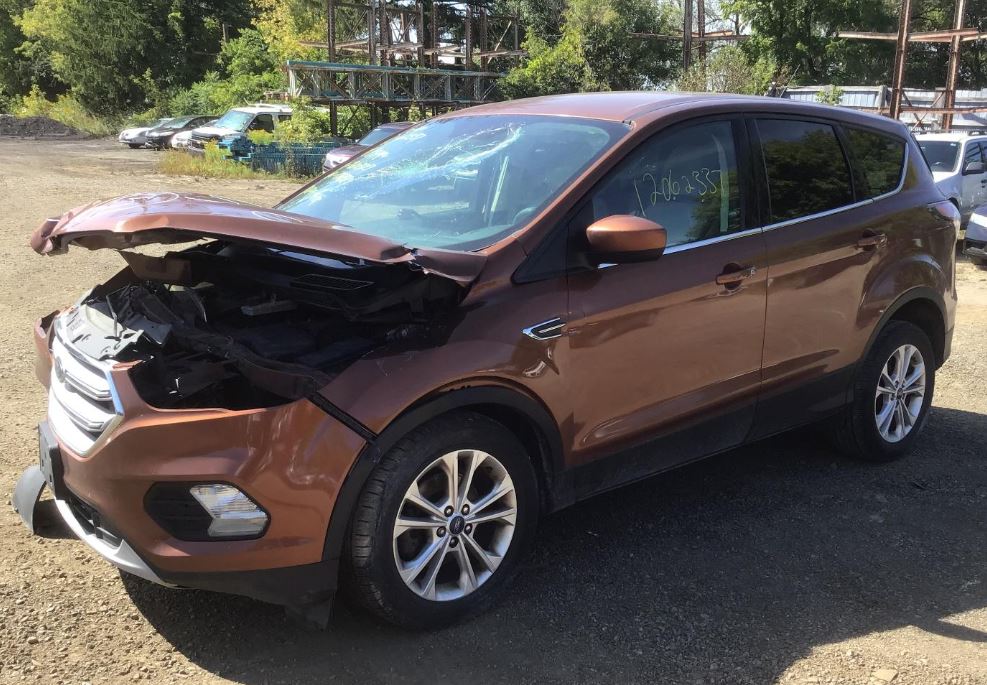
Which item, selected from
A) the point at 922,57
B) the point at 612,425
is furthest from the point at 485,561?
the point at 922,57

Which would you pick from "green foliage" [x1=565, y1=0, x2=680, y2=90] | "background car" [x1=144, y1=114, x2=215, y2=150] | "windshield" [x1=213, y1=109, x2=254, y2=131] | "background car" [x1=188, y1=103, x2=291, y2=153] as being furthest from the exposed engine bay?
"green foliage" [x1=565, y1=0, x2=680, y2=90]

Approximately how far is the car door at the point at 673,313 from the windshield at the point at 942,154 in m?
11.0

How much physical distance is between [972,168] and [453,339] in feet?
42.1

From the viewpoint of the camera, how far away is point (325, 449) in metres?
2.69

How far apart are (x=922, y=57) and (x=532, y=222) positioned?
42.3 meters

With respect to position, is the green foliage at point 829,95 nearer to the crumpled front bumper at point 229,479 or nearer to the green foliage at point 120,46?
the crumpled front bumper at point 229,479

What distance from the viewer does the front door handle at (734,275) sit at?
3717 millimetres

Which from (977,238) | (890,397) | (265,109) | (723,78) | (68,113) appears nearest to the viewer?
(890,397)

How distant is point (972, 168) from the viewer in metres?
13.1

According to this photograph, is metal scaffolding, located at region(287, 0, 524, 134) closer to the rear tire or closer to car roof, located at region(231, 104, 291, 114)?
car roof, located at region(231, 104, 291, 114)

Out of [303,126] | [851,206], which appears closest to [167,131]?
[303,126]

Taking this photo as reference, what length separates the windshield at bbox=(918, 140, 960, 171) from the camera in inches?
520

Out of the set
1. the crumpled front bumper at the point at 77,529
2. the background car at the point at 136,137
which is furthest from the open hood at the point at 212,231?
the background car at the point at 136,137

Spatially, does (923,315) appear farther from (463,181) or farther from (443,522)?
(443,522)
